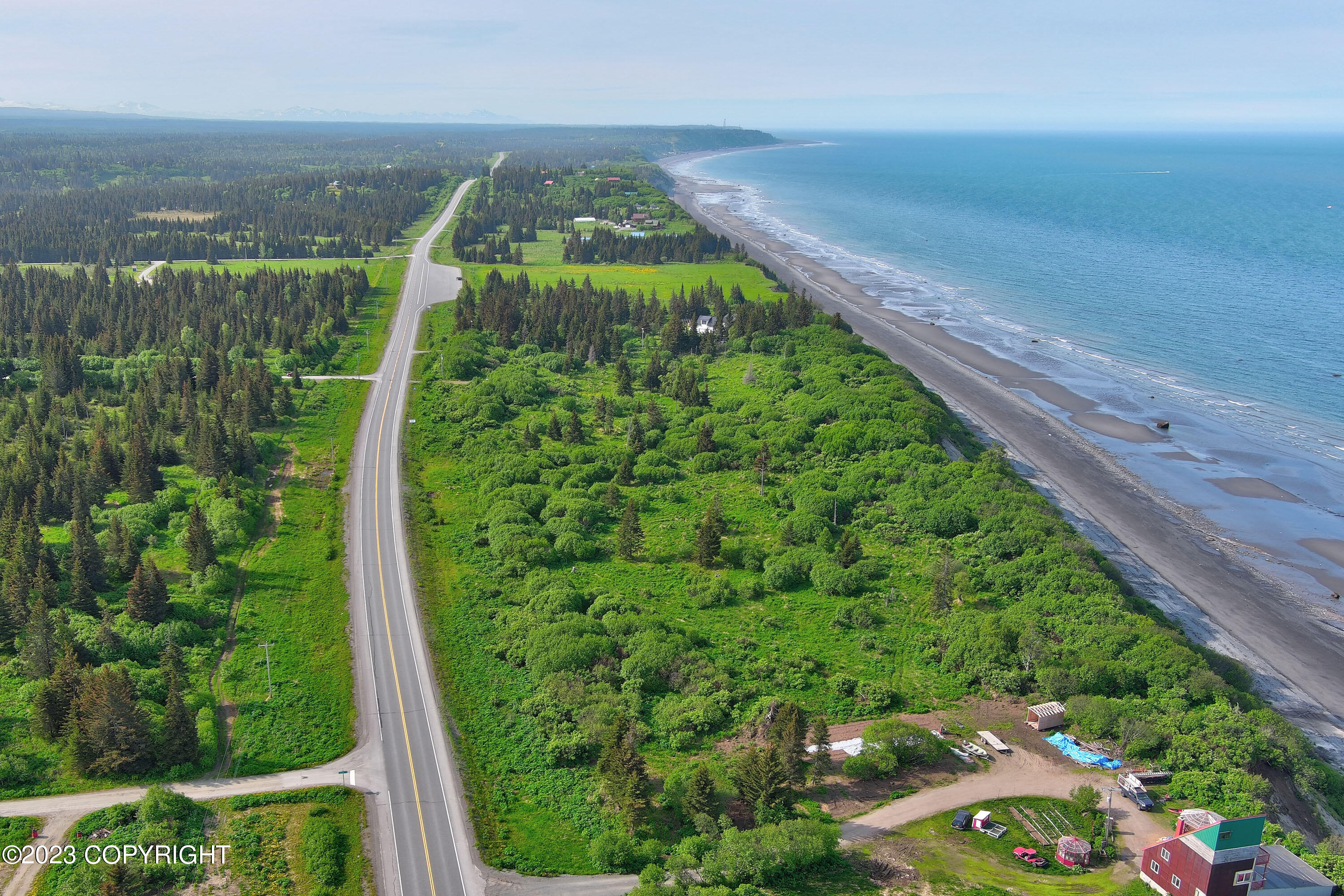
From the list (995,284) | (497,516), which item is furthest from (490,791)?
(995,284)

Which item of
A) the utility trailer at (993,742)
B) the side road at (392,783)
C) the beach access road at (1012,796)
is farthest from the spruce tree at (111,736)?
the utility trailer at (993,742)

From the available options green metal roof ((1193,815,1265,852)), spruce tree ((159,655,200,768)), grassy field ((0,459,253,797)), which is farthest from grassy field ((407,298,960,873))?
green metal roof ((1193,815,1265,852))

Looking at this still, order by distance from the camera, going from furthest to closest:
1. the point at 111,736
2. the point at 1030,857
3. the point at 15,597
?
the point at 15,597 < the point at 111,736 < the point at 1030,857

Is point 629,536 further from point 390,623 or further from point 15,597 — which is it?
point 15,597

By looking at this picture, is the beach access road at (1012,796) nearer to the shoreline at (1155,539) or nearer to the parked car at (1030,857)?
the parked car at (1030,857)

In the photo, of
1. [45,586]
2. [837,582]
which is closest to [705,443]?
[837,582]

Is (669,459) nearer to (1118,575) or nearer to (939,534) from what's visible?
(939,534)
